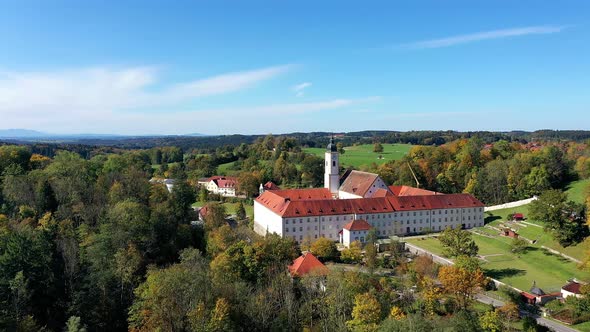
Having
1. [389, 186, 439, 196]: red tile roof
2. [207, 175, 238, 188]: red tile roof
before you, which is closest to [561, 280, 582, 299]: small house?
[389, 186, 439, 196]: red tile roof

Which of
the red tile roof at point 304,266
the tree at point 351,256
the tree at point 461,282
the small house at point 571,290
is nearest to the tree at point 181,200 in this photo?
the red tile roof at point 304,266

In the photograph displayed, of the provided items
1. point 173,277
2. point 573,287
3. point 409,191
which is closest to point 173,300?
point 173,277

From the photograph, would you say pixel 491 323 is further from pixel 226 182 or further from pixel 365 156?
pixel 365 156

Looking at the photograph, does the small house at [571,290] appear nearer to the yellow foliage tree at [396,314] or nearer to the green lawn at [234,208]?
the yellow foliage tree at [396,314]

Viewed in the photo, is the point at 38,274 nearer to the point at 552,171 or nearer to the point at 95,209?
the point at 95,209

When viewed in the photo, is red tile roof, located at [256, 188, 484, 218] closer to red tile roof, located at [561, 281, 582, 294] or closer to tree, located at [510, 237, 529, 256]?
tree, located at [510, 237, 529, 256]

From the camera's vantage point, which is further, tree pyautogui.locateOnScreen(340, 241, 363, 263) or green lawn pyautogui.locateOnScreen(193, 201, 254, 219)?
green lawn pyautogui.locateOnScreen(193, 201, 254, 219)

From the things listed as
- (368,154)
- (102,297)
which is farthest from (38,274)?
(368,154)
